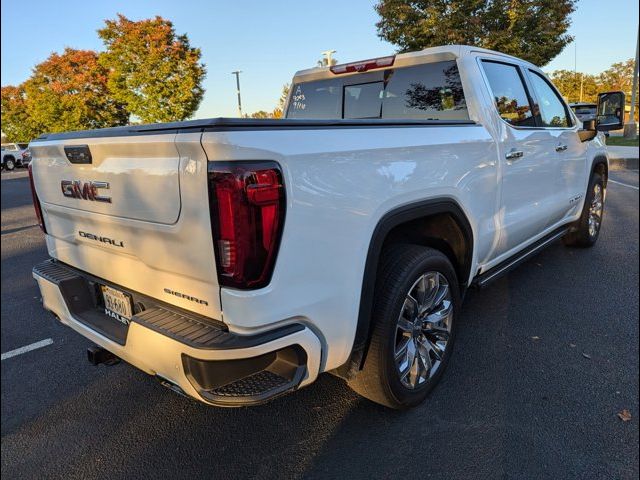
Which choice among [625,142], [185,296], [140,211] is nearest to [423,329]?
[185,296]

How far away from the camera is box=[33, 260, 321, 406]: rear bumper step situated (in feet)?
5.48

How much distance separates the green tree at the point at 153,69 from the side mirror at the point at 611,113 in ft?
13.0

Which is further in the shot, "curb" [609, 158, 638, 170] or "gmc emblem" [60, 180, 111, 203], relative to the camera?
"curb" [609, 158, 638, 170]

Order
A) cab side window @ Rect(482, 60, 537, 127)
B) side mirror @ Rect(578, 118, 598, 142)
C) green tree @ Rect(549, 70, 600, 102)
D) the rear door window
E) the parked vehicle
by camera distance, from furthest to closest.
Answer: green tree @ Rect(549, 70, 600, 102)
side mirror @ Rect(578, 118, 598, 142)
cab side window @ Rect(482, 60, 537, 127)
the rear door window
the parked vehicle

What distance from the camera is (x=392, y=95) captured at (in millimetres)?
3447

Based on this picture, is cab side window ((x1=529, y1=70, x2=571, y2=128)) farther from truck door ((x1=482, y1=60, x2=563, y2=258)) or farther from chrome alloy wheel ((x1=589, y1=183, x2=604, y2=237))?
chrome alloy wheel ((x1=589, y1=183, x2=604, y2=237))

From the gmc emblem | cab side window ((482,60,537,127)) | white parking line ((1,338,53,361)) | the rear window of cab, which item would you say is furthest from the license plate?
cab side window ((482,60,537,127))

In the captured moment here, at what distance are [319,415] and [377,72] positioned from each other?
2.49 metres

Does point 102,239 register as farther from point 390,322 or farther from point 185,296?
point 390,322

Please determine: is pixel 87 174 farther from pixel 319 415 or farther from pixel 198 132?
pixel 319 415

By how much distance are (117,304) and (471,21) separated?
620cm

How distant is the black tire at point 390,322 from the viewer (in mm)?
2205

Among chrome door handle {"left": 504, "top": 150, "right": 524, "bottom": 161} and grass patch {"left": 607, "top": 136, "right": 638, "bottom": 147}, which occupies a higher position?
chrome door handle {"left": 504, "top": 150, "right": 524, "bottom": 161}

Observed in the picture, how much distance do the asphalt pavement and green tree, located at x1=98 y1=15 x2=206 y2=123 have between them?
70.7 inches
